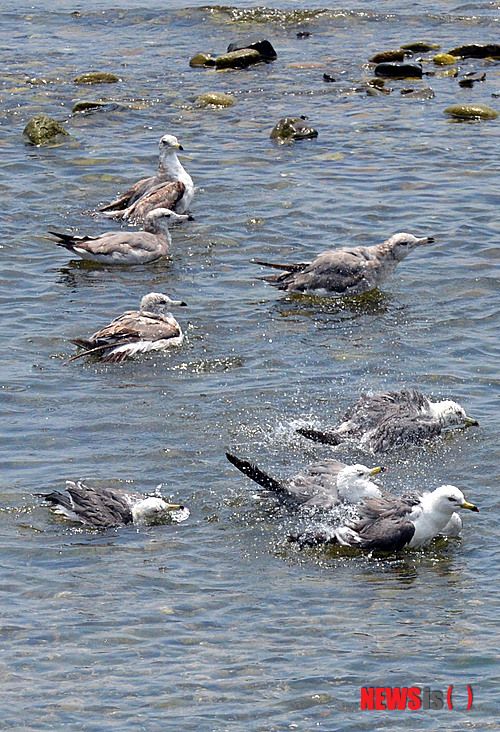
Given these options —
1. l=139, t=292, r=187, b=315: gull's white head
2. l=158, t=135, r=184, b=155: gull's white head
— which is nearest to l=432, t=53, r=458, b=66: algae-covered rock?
l=158, t=135, r=184, b=155: gull's white head

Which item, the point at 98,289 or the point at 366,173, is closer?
the point at 98,289

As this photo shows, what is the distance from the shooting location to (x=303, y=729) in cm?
644

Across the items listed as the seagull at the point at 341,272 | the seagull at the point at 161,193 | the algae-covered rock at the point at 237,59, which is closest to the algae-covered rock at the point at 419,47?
the algae-covered rock at the point at 237,59

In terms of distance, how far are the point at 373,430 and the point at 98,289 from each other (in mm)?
4859

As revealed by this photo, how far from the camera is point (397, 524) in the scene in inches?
339

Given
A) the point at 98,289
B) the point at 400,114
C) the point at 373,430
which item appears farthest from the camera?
the point at 400,114

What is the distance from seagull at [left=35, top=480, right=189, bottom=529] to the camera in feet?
28.7

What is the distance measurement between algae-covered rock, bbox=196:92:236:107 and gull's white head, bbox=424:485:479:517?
13.3 meters

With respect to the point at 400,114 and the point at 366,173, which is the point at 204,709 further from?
the point at 400,114

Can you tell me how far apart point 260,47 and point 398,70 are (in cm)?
294

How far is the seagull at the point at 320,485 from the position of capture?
348 inches

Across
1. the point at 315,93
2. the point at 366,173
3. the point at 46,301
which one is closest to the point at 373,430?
the point at 46,301

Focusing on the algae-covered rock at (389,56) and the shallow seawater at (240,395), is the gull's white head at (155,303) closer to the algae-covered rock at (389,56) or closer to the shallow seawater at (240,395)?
the shallow seawater at (240,395)

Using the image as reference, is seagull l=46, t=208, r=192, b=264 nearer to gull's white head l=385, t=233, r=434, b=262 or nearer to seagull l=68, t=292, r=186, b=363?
seagull l=68, t=292, r=186, b=363
